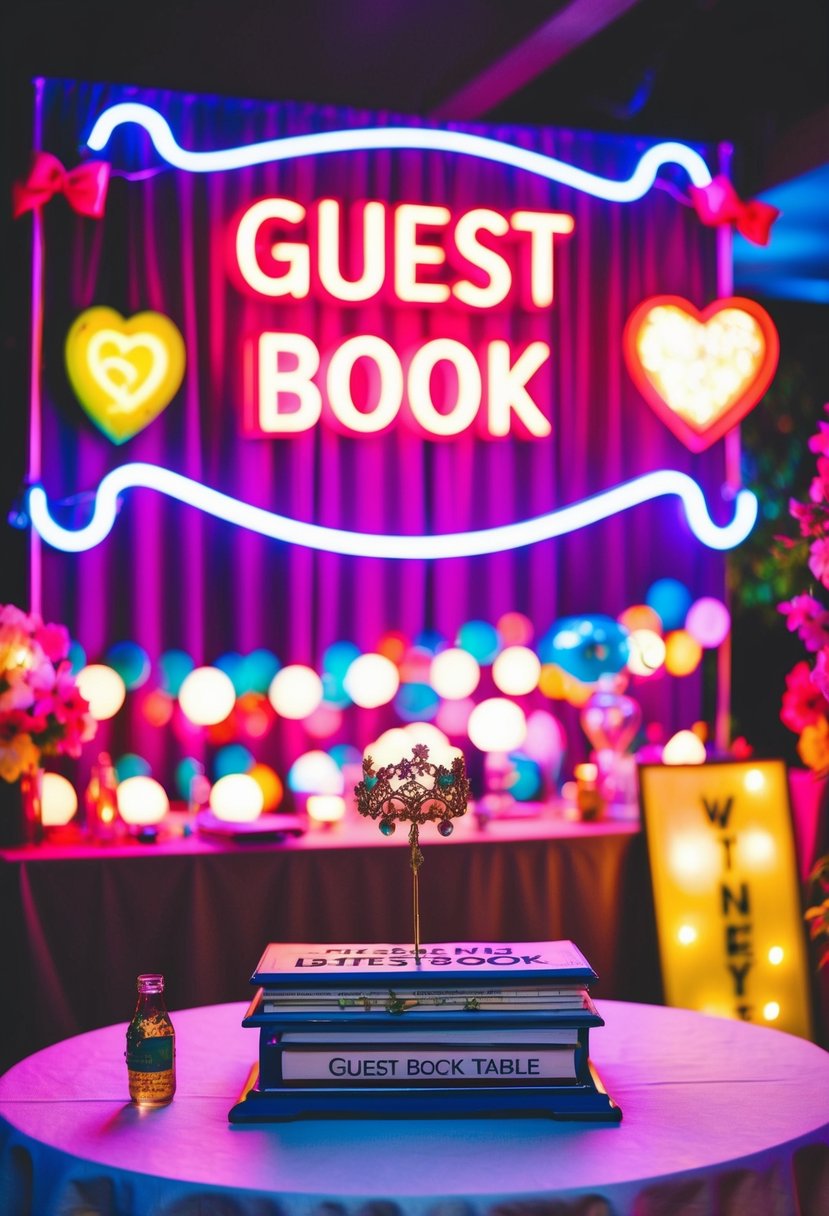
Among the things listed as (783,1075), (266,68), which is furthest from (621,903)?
(266,68)

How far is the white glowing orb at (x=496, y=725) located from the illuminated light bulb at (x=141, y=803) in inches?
34.7

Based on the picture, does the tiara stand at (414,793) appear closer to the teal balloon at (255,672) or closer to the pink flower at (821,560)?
the pink flower at (821,560)

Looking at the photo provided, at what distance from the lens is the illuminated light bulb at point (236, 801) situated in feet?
11.0

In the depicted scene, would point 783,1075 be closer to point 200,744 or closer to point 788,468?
point 200,744

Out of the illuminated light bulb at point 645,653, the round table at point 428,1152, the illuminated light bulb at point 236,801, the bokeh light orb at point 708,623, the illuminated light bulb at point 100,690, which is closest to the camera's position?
the round table at point 428,1152

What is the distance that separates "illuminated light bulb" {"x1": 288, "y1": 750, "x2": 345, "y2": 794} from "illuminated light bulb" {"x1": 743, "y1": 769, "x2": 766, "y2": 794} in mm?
1093

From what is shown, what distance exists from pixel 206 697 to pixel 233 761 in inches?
12.9

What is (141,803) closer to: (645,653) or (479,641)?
(479,641)

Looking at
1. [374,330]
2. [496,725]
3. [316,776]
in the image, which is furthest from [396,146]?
[316,776]

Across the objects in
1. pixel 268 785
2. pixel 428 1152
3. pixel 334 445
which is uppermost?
pixel 334 445

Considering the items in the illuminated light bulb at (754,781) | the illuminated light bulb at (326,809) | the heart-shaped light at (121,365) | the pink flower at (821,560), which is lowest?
the illuminated light bulb at (326,809)

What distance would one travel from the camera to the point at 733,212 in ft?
13.6

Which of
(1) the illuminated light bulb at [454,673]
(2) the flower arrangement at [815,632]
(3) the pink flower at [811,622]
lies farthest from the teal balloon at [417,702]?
(3) the pink flower at [811,622]

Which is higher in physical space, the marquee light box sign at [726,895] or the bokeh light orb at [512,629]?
the bokeh light orb at [512,629]
